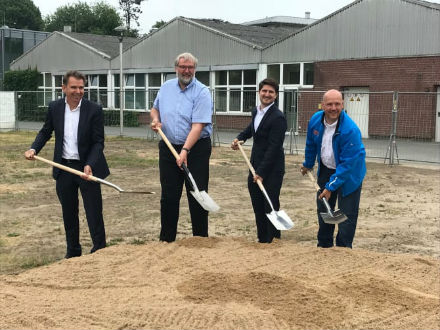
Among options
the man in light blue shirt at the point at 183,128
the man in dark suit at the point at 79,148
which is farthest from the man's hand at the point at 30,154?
the man in light blue shirt at the point at 183,128

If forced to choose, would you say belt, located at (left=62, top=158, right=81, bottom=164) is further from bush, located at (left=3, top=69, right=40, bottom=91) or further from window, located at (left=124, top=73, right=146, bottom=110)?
bush, located at (left=3, top=69, right=40, bottom=91)

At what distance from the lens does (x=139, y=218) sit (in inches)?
307

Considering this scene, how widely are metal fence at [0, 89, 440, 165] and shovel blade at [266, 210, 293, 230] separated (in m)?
9.59

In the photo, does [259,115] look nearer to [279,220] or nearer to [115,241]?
[279,220]

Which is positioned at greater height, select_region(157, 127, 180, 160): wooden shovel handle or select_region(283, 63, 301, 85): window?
select_region(283, 63, 301, 85): window

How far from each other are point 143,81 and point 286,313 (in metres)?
29.1

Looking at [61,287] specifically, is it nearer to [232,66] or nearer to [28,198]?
[28,198]

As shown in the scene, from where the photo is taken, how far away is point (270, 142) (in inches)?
218

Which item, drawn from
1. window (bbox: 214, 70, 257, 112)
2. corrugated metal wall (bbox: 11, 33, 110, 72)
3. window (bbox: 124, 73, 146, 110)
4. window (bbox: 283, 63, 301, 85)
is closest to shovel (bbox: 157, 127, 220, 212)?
window (bbox: 214, 70, 257, 112)

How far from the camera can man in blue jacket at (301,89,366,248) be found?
5043 mm

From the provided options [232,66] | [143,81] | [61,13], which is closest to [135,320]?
[232,66]

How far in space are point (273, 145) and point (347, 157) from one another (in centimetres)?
79

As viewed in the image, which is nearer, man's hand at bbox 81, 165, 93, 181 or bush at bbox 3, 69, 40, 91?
man's hand at bbox 81, 165, 93, 181

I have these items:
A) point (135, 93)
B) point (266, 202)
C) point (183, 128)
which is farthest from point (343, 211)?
point (135, 93)
